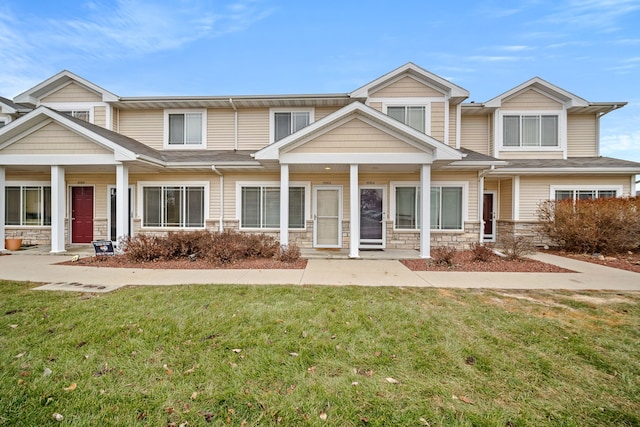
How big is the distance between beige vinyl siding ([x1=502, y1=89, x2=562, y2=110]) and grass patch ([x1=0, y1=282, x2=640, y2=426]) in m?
10.5

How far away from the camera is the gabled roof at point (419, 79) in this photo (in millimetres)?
11281

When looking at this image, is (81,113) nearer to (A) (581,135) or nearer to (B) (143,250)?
(B) (143,250)

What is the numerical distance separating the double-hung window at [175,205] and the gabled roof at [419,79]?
298 inches

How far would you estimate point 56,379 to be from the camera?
2.80 metres

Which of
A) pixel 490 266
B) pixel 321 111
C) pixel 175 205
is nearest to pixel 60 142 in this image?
pixel 175 205

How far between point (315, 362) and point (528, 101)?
49.1 feet

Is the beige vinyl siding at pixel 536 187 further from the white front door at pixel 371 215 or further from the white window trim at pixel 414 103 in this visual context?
the white front door at pixel 371 215

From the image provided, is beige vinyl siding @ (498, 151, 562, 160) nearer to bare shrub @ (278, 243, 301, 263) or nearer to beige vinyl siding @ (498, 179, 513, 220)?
beige vinyl siding @ (498, 179, 513, 220)

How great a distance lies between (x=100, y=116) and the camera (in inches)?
481

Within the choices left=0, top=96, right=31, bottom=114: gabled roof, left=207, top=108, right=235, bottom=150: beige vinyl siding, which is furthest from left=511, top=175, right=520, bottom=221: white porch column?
left=0, top=96, right=31, bottom=114: gabled roof

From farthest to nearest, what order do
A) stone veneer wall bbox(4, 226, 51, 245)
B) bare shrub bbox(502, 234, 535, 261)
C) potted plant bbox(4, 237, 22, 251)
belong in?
stone veneer wall bbox(4, 226, 51, 245) → potted plant bbox(4, 237, 22, 251) → bare shrub bbox(502, 234, 535, 261)

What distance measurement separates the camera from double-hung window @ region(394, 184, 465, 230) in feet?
37.1

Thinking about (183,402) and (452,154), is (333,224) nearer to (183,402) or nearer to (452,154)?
(452,154)

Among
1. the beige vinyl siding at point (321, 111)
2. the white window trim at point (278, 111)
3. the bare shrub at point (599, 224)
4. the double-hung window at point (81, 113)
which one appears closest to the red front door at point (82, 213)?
the double-hung window at point (81, 113)
